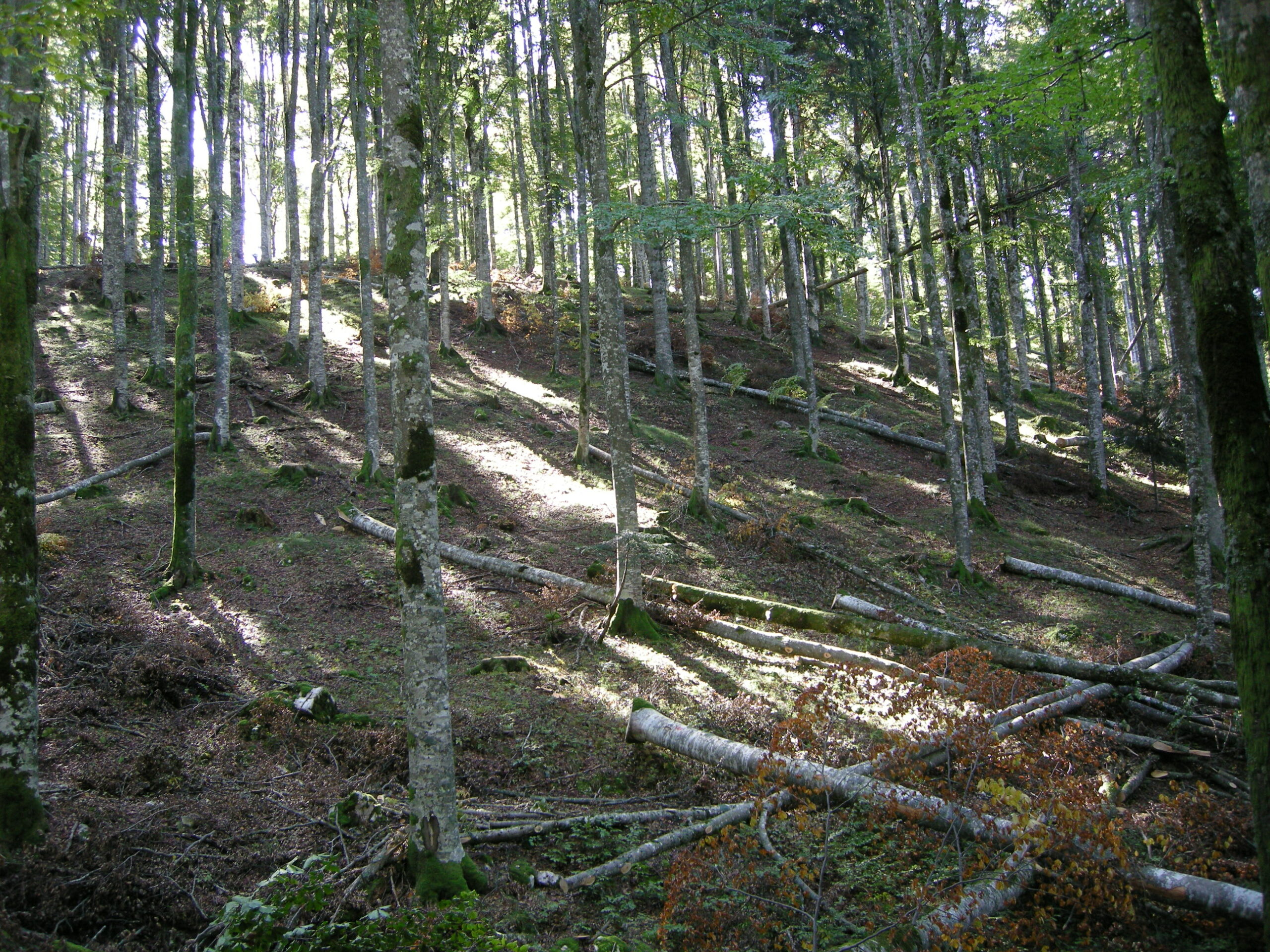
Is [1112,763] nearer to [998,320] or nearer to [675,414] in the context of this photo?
[675,414]

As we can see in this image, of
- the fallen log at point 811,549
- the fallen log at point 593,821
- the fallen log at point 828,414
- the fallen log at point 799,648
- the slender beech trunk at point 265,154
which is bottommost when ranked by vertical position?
the fallen log at point 593,821

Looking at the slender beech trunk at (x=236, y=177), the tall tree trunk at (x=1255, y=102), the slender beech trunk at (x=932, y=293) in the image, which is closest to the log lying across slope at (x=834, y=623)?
the slender beech trunk at (x=932, y=293)

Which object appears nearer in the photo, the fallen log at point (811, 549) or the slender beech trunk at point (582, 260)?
the fallen log at point (811, 549)

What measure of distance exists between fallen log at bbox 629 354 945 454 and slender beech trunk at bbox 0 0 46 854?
17.3 metres

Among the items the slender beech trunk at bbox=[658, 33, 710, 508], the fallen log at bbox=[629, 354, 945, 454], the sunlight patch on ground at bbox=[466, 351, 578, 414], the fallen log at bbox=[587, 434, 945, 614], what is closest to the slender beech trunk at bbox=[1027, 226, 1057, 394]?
the fallen log at bbox=[629, 354, 945, 454]

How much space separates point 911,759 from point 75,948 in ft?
19.0

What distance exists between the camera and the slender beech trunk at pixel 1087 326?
1897 centimetres

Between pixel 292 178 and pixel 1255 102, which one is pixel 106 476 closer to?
pixel 292 178

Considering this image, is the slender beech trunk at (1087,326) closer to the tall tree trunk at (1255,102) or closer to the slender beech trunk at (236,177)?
the tall tree trunk at (1255,102)

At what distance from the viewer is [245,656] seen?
892cm

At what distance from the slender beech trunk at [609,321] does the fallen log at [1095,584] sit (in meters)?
8.36

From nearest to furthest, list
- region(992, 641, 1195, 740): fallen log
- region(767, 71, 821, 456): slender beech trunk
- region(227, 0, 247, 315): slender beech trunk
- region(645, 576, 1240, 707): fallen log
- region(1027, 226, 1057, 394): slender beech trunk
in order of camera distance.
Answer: region(992, 641, 1195, 740): fallen log
region(645, 576, 1240, 707): fallen log
region(767, 71, 821, 456): slender beech trunk
region(227, 0, 247, 315): slender beech trunk
region(1027, 226, 1057, 394): slender beech trunk

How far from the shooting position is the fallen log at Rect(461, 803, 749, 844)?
5.81 metres

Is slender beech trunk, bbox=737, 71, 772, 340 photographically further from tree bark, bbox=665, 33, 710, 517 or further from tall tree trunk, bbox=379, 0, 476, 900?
tall tree trunk, bbox=379, 0, 476, 900
